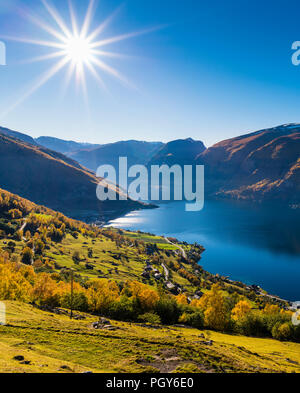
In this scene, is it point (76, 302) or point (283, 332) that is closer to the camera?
point (76, 302)

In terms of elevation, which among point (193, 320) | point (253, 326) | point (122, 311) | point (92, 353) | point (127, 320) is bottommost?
point (253, 326)

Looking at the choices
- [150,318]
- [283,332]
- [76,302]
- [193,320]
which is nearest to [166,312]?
[193,320]

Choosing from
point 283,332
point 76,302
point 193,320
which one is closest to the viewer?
point 76,302

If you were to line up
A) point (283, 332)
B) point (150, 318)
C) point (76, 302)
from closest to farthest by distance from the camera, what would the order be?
1. point (150, 318)
2. point (76, 302)
3. point (283, 332)

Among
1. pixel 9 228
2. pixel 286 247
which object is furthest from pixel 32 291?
pixel 286 247

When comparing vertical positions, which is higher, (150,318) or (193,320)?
(150,318)

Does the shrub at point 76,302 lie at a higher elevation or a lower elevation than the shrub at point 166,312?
higher

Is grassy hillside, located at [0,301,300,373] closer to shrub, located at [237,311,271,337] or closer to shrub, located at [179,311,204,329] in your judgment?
shrub, located at [179,311,204,329]

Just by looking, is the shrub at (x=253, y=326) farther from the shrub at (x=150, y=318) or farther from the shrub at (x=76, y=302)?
the shrub at (x=76, y=302)

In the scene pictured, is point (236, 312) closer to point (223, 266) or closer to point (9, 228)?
point (223, 266)

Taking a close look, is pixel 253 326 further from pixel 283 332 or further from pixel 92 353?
pixel 92 353

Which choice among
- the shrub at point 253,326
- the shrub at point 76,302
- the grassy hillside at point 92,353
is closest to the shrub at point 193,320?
the shrub at point 253,326

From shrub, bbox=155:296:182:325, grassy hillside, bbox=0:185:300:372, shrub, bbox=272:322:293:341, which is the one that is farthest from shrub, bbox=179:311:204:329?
shrub, bbox=272:322:293:341

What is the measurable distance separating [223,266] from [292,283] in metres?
38.1
